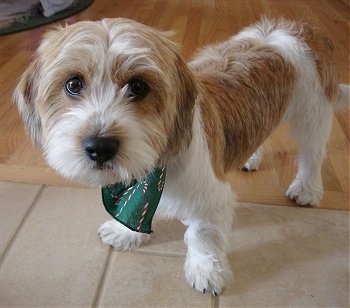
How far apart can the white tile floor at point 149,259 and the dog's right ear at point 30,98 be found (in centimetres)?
51

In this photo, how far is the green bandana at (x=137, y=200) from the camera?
3.79 feet

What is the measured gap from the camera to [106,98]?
3.13 feet

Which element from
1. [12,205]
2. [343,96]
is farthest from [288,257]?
[12,205]

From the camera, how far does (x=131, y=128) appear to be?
0.94 m

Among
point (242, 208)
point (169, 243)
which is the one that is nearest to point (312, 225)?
point (242, 208)

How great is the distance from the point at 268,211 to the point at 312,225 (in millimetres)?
177

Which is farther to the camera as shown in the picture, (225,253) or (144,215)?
(225,253)

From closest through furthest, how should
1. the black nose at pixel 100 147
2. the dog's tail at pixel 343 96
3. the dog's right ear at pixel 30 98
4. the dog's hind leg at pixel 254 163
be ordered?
the black nose at pixel 100 147 → the dog's right ear at pixel 30 98 → the dog's tail at pixel 343 96 → the dog's hind leg at pixel 254 163

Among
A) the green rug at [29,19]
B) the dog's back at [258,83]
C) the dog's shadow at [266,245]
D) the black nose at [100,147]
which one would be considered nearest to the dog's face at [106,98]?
the black nose at [100,147]

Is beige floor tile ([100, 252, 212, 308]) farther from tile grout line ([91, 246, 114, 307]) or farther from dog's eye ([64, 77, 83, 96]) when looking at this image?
dog's eye ([64, 77, 83, 96])

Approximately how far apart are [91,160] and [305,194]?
1077 mm

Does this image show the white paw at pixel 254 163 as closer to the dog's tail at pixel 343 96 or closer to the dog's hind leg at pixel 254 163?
the dog's hind leg at pixel 254 163

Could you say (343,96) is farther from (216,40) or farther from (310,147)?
(216,40)

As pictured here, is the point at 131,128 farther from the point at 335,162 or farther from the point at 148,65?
the point at 335,162
